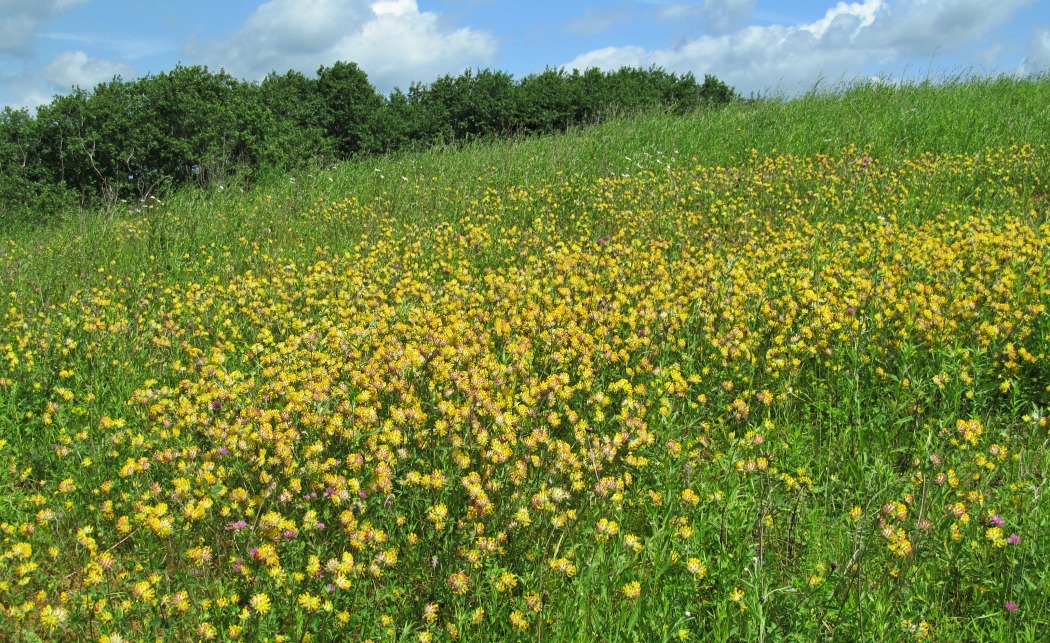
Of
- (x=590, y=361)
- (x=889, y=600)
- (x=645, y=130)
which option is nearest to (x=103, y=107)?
(x=645, y=130)

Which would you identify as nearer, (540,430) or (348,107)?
(540,430)

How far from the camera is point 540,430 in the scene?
2756 millimetres

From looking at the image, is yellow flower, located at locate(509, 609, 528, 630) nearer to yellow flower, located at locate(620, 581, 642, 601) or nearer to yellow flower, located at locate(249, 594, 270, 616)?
yellow flower, located at locate(620, 581, 642, 601)

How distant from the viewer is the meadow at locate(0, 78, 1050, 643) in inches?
88.2

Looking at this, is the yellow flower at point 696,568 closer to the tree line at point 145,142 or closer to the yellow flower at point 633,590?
the yellow flower at point 633,590

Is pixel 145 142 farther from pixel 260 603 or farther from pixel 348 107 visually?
pixel 260 603

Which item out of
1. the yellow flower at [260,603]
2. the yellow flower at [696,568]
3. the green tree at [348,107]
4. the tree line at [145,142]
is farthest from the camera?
the green tree at [348,107]

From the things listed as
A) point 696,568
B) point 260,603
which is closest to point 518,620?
point 696,568

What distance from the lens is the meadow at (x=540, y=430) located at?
224 centimetres

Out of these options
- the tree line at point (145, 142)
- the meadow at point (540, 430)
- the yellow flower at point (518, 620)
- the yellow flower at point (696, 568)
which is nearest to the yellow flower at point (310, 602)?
the meadow at point (540, 430)

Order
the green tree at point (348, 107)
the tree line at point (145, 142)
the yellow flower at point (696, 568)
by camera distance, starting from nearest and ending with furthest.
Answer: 1. the yellow flower at point (696, 568)
2. the tree line at point (145, 142)
3. the green tree at point (348, 107)

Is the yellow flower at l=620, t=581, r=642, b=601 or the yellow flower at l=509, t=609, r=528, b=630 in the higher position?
the yellow flower at l=620, t=581, r=642, b=601

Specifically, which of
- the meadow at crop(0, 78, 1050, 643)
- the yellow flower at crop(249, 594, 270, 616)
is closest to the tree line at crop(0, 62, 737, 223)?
the meadow at crop(0, 78, 1050, 643)

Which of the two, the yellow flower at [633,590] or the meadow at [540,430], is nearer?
the yellow flower at [633,590]
